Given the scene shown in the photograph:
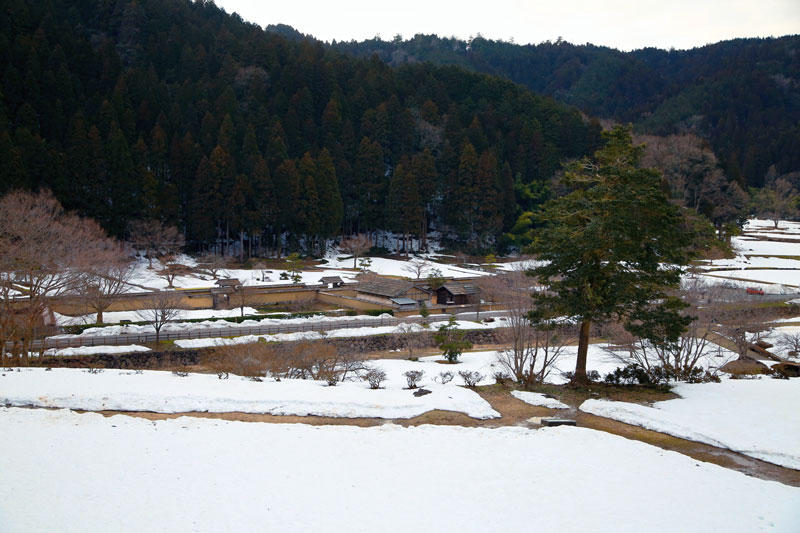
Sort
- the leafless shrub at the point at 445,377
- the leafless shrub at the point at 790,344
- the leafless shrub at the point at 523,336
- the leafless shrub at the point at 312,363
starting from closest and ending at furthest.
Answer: the leafless shrub at the point at 523,336 < the leafless shrub at the point at 445,377 < the leafless shrub at the point at 312,363 < the leafless shrub at the point at 790,344

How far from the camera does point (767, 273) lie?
45.5m

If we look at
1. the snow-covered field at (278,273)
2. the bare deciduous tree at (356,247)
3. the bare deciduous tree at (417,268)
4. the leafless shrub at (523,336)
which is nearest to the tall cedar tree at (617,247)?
the leafless shrub at (523,336)

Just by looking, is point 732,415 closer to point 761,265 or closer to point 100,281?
point 100,281

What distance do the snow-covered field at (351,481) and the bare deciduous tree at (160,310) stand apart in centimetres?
1460

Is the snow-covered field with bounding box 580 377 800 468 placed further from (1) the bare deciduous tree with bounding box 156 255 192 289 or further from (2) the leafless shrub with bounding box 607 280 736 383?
(1) the bare deciduous tree with bounding box 156 255 192 289

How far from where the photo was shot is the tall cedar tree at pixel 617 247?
14500 millimetres

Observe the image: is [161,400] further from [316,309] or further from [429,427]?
[316,309]

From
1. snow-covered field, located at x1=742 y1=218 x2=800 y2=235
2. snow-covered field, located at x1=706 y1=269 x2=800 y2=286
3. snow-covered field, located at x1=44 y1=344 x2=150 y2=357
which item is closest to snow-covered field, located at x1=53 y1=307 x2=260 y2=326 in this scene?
snow-covered field, located at x1=44 y1=344 x2=150 y2=357

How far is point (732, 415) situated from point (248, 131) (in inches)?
1980

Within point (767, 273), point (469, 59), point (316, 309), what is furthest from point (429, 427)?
point (469, 59)

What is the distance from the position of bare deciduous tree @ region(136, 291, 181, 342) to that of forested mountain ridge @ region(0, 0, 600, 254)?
592 inches

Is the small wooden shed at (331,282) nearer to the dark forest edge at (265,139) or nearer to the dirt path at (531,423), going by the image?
the dark forest edge at (265,139)

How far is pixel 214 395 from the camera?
13.3 metres

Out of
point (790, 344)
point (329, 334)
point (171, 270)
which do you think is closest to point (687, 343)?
point (790, 344)
